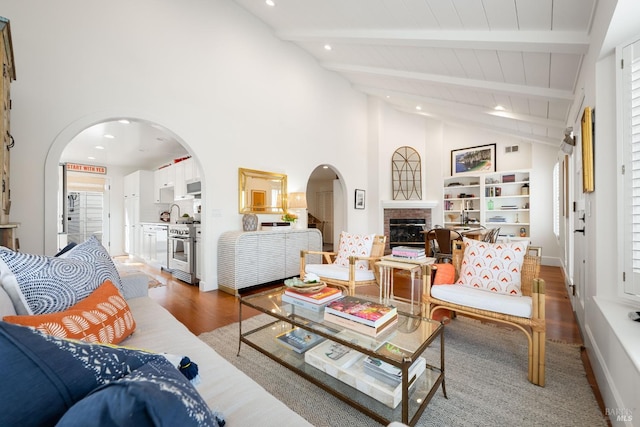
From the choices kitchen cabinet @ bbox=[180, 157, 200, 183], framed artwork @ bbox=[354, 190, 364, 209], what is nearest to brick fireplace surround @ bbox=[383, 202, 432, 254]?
framed artwork @ bbox=[354, 190, 364, 209]

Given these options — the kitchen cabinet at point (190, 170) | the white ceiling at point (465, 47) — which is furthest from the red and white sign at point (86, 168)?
the white ceiling at point (465, 47)

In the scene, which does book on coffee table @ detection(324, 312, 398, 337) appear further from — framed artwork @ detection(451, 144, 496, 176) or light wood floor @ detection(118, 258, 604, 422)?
framed artwork @ detection(451, 144, 496, 176)

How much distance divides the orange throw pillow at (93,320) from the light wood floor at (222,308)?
1.33 metres

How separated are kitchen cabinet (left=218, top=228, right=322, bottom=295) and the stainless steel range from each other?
0.63m

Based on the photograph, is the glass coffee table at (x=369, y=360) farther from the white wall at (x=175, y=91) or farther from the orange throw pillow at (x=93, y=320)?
the white wall at (x=175, y=91)

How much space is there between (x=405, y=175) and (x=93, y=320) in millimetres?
6711

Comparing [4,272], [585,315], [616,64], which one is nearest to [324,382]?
[4,272]

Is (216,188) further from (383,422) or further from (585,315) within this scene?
(585,315)

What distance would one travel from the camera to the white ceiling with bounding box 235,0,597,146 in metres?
2.25

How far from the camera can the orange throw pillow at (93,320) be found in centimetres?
98

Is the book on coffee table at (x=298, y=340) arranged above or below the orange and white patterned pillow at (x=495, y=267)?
below

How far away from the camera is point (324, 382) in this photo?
155 centimetres

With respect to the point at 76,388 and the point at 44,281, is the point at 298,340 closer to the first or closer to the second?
the point at 44,281

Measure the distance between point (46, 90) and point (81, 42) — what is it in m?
→ 0.63
